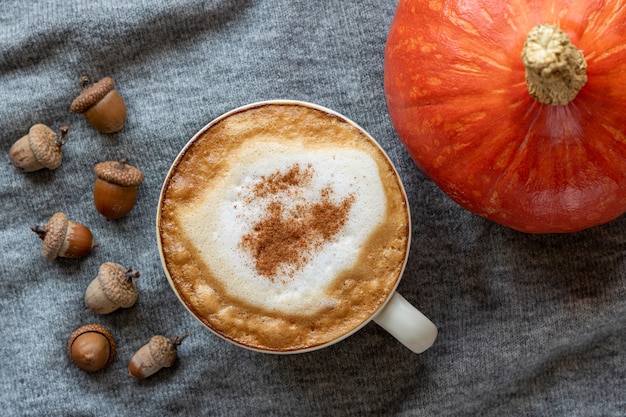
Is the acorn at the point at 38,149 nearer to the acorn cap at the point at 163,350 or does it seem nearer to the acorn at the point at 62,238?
the acorn at the point at 62,238

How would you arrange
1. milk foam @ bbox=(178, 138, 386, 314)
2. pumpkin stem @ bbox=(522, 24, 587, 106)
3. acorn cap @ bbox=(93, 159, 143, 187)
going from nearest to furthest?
pumpkin stem @ bbox=(522, 24, 587, 106)
milk foam @ bbox=(178, 138, 386, 314)
acorn cap @ bbox=(93, 159, 143, 187)

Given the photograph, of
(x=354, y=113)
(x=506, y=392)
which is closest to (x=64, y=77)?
(x=354, y=113)

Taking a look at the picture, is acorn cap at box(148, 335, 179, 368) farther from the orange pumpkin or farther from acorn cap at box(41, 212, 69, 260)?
the orange pumpkin

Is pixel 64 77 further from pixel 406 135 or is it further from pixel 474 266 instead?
pixel 474 266

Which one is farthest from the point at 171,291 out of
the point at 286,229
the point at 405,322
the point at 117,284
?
the point at 405,322

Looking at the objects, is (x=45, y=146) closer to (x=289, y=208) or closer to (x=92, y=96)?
(x=92, y=96)

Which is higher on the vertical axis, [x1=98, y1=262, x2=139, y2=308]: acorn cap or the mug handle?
the mug handle

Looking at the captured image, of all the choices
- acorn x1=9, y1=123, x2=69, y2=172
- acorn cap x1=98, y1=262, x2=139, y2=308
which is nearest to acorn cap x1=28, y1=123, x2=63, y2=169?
acorn x1=9, y1=123, x2=69, y2=172

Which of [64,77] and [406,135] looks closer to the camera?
[406,135]
